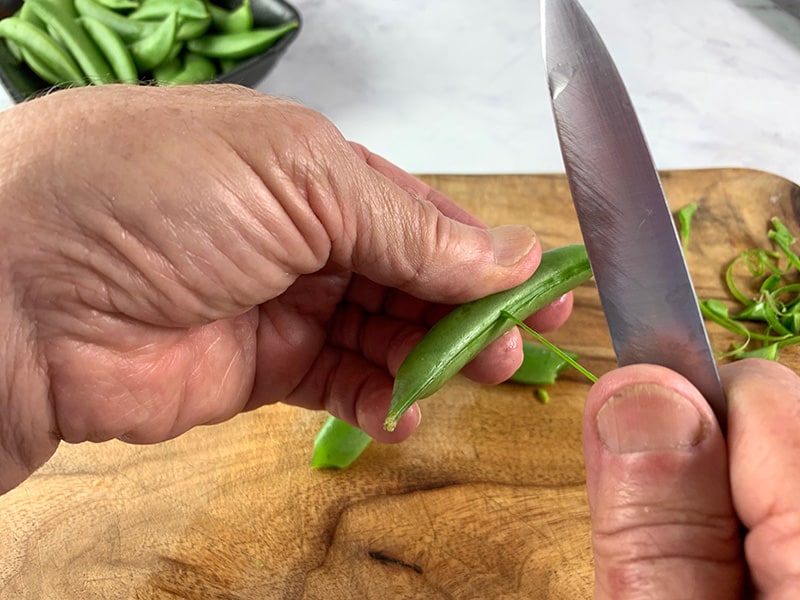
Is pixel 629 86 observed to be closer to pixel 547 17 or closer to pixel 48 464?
pixel 547 17

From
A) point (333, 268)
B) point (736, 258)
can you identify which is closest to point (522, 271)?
point (333, 268)

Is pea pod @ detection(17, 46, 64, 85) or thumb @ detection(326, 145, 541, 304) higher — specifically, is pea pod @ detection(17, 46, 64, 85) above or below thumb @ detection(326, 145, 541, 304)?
below

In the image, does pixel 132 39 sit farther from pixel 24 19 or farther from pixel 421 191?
pixel 421 191

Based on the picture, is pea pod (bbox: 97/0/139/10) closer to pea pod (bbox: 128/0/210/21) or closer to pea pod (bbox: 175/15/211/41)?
pea pod (bbox: 128/0/210/21)

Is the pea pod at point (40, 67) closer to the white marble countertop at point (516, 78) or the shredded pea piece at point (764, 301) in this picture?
the white marble countertop at point (516, 78)

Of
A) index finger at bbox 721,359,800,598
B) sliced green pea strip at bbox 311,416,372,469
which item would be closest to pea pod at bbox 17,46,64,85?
sliced green pea strip at bbox 311,416,372,469

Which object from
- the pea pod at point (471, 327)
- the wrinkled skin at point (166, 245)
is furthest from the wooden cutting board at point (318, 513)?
the pea pod at point (471, 327)
